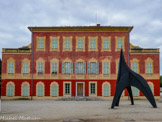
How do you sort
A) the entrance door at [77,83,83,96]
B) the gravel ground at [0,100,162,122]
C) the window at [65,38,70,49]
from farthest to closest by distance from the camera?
the window at [65,38,70,49], the entrance door at [77,83,83,96], the gravel ground at [0,100,162,122]

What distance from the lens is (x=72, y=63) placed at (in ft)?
88.3

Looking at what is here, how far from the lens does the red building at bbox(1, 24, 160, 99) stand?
26.6 m

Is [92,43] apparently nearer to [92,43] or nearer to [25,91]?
[92,43]

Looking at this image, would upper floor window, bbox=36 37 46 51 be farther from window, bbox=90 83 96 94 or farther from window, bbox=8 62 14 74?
window, bbox=90 83 96 94

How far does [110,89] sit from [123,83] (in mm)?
9717

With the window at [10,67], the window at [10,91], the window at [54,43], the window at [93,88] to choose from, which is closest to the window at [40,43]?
the window at [54,43]

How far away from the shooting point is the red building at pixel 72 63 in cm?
2656

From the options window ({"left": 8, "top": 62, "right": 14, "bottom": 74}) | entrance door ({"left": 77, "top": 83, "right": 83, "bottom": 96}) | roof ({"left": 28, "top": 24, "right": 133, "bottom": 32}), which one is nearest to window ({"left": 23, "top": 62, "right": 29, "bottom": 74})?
window ({"left": 8, "top": 62, "right": 14, "bottom": 74})

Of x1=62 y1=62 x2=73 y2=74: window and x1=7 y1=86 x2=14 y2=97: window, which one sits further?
x1=62 y1=62 x2=73 y2=74: window

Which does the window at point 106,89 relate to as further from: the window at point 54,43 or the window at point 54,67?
the window at point 54,43

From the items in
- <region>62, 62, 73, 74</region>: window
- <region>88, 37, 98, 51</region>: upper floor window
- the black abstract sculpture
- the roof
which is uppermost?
the roof

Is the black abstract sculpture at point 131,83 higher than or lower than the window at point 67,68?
lower

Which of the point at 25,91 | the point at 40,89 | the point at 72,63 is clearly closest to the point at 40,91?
the point at 40,89

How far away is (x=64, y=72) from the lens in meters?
26.8
